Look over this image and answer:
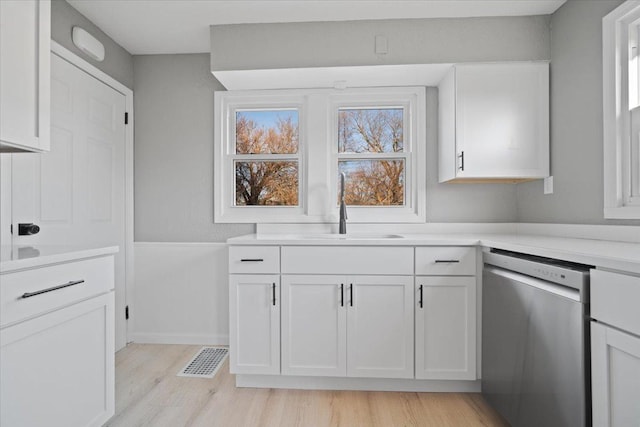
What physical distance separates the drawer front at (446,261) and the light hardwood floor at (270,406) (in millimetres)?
726

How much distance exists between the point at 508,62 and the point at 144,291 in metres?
3.14

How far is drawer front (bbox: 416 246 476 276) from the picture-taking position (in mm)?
2004

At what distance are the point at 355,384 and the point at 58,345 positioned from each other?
1523 mm

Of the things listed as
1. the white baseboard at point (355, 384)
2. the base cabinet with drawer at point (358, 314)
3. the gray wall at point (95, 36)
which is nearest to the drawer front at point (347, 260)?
the base cabinet with drawer at point (358, 314)

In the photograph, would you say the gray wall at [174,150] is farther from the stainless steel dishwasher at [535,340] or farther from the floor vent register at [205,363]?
the stainless steel dishwasher at [535,340]

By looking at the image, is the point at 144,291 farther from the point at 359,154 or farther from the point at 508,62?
the point at 508,62

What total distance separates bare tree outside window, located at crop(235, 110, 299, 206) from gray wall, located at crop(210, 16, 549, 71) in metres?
0.53

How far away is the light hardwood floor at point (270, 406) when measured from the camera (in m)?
1.77

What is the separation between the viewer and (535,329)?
1.45m

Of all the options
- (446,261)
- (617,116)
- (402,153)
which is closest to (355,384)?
(446,261)

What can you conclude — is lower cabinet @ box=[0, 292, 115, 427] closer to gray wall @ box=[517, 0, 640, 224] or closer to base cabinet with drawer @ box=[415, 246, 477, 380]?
base cabinet with drawer @ box=[415, 246, 477, 380]

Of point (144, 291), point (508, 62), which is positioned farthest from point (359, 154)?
point (144, 291)

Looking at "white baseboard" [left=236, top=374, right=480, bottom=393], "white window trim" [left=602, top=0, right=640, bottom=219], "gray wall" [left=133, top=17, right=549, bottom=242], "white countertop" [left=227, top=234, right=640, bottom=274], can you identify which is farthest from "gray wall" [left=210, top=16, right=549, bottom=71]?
"white baseboard" [left=236, top=374, right=480, bottom=393]

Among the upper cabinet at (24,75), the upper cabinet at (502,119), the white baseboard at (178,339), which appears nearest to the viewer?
the upper cabinet at (24,75)
